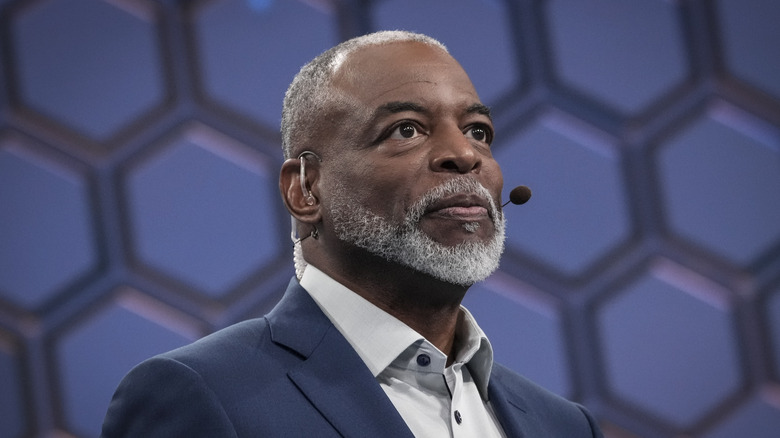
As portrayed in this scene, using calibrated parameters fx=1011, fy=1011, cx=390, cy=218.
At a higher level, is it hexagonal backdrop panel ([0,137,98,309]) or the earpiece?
the earpiece

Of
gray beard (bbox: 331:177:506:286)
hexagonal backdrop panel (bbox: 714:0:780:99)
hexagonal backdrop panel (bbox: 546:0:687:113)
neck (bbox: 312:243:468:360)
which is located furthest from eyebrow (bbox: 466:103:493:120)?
hexagonal backdrop panel (bbox: 714:0:780:99)

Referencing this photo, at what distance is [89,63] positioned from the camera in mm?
1988

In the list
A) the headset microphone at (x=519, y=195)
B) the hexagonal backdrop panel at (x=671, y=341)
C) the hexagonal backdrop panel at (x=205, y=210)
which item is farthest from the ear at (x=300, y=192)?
the hexagonal backdrop panel at (x=671, y=341)

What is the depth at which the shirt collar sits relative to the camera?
3.70 ft

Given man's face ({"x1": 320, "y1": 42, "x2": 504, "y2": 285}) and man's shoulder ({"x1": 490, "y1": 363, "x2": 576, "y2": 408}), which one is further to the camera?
man's shoulder ({"x1": 490, "y1": 363, "x2": 576, "y2": 408})

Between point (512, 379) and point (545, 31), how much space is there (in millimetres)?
980

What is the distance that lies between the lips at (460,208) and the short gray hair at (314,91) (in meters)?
0.19

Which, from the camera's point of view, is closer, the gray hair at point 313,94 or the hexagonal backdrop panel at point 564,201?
the gray hair at point 313,94

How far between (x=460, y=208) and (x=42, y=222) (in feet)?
3.56

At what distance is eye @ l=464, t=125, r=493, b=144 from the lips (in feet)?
0.35

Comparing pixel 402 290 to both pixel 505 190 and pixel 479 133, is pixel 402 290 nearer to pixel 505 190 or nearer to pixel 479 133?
pixel 479 133

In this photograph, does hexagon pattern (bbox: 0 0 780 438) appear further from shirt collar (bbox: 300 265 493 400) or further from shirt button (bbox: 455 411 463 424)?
Result: shirt button (bbox: 455 411 463 424)

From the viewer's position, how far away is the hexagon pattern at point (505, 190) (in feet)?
6.31

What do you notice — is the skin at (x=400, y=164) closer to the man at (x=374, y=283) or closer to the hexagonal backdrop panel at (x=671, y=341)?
the man at (x=374, y=283)
